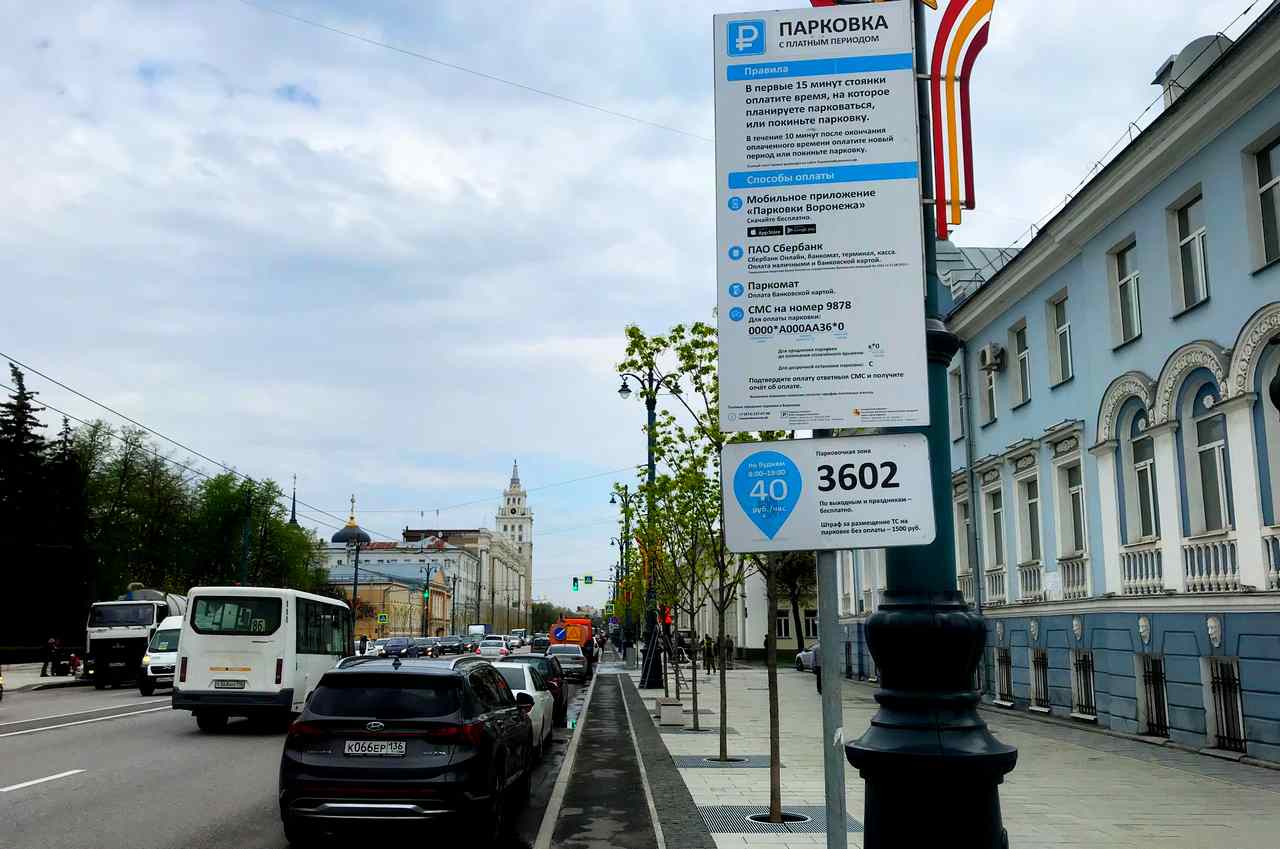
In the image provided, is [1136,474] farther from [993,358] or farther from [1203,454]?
[993,358]

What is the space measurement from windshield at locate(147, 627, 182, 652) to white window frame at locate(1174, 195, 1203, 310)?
1119 inches

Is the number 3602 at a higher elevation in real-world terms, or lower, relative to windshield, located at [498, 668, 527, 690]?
higher

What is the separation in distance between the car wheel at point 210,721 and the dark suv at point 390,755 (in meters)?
11.7

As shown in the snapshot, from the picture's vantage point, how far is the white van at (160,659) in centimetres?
3058

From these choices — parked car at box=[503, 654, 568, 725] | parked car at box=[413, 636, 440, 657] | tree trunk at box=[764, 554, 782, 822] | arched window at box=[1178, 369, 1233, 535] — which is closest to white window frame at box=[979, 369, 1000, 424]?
arched window at box=[1178, 369, 1233, 535]

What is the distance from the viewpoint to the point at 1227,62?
1456 cm

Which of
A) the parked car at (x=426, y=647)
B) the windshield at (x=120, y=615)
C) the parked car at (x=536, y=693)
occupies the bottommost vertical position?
the parked car at (x=426, y=647)

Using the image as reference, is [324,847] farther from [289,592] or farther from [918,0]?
→ [289,592]

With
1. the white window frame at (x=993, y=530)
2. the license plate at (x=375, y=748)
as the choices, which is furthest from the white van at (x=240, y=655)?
the white window frame at (x=993, y=530)

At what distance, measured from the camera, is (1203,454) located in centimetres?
1630

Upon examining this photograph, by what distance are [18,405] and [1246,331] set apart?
5904cm

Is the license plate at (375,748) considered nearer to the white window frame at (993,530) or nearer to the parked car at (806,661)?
the white window frame at (993,530)

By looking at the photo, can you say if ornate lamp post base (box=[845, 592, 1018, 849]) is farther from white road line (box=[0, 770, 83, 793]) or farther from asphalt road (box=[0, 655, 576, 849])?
white road line (box=[0, 770, 83, 793])

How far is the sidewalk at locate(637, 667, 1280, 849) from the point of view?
9477 millimetres
